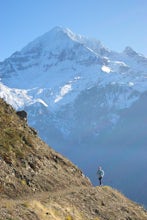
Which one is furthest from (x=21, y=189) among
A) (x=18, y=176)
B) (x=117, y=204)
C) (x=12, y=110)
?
(x=12, y=110)

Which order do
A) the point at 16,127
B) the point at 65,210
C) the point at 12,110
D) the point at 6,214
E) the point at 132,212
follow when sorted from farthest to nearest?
the point at 12,110, the point at 16,127, the point at 132,212, the point at 65,210, the point at 6,214

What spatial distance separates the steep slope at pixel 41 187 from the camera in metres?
33.0

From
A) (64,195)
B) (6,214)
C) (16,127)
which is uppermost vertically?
(16,127)

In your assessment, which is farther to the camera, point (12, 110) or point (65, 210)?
point (12, 110)

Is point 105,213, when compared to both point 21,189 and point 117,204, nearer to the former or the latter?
point 117,204

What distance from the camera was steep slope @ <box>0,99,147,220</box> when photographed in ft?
108

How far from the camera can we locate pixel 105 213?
37.9 meters

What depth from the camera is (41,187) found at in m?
38.0

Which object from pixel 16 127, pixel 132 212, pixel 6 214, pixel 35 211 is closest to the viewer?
pixel 6 214

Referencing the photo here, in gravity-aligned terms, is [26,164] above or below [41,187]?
above

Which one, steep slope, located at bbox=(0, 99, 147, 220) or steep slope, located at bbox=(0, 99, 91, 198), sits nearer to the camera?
steep slope, located at bbox=(0, 99, 147, 220)

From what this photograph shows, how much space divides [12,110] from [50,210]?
15717mm

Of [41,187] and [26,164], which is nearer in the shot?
[41,187]

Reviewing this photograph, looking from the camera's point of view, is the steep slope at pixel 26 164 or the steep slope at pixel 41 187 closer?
the steep slope at pixel 41 187
